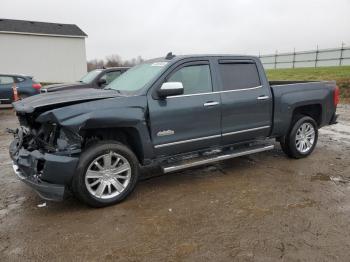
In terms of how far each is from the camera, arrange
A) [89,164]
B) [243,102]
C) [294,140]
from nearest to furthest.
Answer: [89,164] → [243,102] → [294,140]

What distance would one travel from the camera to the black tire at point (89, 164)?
3883mm

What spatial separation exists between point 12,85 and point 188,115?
1151 centimetres

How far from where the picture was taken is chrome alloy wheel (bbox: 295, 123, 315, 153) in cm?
608

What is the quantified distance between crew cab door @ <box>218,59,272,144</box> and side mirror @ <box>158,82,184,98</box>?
905 millimetres

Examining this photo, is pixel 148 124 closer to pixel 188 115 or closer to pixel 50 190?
pixel 188 115

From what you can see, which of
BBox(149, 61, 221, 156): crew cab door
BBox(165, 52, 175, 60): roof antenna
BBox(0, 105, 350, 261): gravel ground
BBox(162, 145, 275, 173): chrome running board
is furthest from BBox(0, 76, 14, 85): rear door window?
BBox(162, 145, 275, 173): chrome running board

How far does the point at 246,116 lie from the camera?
206 inches

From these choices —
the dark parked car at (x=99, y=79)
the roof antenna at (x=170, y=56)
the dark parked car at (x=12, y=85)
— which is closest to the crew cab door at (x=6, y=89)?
the dark parked car at (x=12, y=85)

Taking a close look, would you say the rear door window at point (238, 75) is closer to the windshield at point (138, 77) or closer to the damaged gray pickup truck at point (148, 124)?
the damaged gray pickup truck at point (148, 124)

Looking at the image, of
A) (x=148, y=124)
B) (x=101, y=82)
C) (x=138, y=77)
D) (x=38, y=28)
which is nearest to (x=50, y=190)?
(x=148, y=124)

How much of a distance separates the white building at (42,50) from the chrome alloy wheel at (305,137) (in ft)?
84.7

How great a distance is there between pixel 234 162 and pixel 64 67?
25898 mm

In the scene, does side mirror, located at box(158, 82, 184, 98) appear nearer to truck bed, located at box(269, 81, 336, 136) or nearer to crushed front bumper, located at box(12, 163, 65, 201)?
crushed front bumper, located at box(12, 163, 65, 201)

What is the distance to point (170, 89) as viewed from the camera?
432 centimetres
